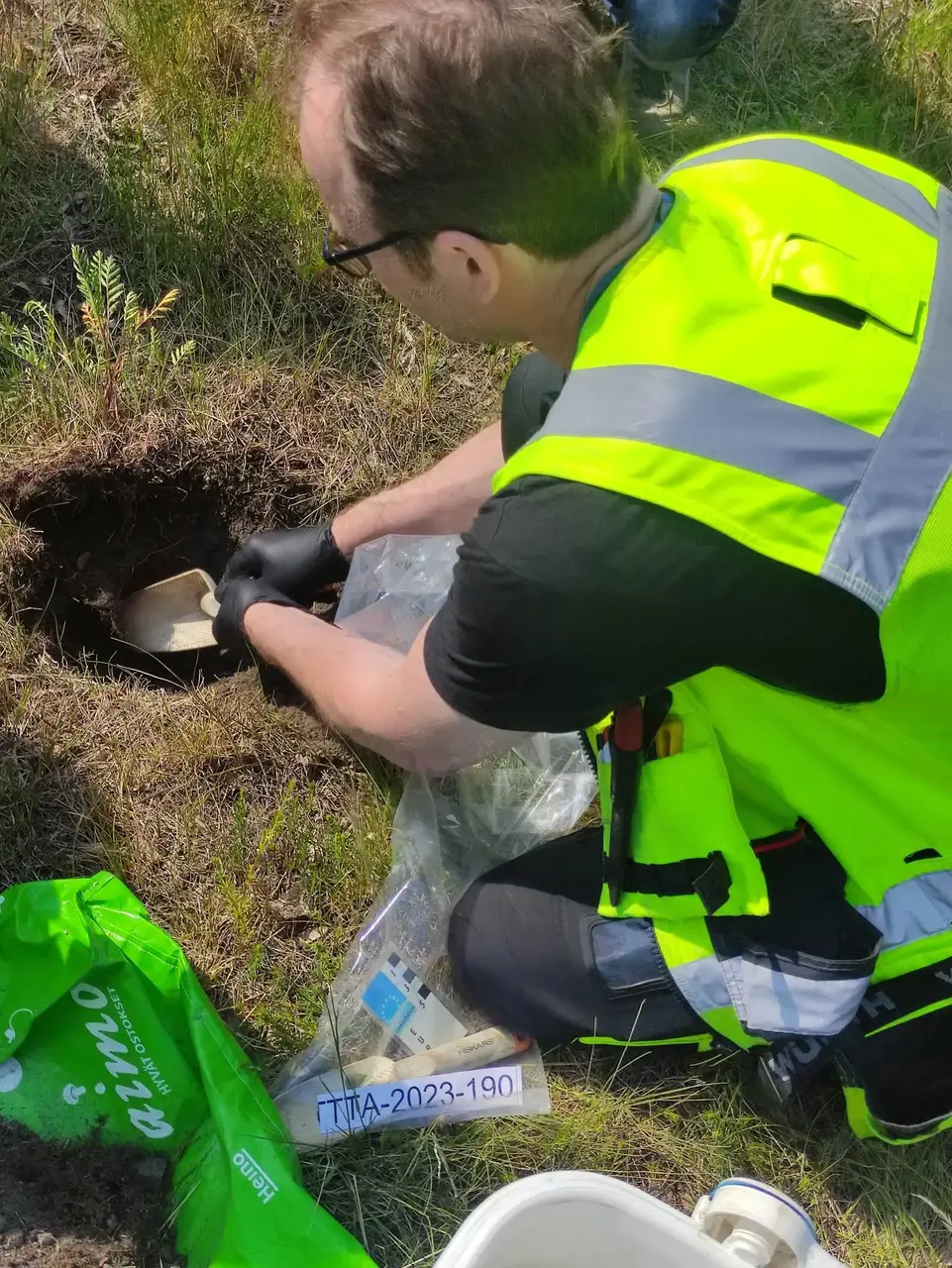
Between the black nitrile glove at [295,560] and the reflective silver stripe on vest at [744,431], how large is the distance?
1.04m

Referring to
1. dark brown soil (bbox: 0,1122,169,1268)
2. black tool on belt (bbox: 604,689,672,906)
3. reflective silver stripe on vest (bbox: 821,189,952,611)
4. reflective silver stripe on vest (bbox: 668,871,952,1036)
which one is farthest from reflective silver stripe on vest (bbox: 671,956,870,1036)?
dark brown soil (bbox: 0,1122,169,1268)

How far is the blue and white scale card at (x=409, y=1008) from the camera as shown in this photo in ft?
5.50

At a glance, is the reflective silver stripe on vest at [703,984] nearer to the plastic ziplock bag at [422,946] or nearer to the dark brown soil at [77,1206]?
the plastic ziplock bag at [422,946]

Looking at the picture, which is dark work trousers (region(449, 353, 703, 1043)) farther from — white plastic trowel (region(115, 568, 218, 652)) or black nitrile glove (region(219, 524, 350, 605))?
white plastic trowel (region(115, 568, 218, 652))

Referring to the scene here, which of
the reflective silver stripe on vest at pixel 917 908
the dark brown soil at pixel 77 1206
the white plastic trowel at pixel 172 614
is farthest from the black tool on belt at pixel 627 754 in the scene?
the white plastic trowel at pixel 172 614

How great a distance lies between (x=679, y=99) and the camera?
2453mm

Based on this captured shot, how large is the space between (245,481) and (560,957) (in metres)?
1.15

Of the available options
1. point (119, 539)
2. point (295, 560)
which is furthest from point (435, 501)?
point (119, 539)

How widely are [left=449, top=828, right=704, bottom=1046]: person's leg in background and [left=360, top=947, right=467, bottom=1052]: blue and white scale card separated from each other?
0.06 meters

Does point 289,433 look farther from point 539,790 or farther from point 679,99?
point 679,99

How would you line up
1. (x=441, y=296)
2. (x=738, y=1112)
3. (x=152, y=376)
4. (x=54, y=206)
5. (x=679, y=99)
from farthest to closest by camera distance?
1. (x=679, y=99)
2. (x=54, y=206)
3. (x=152, y=376)
4. (x=738, y=1112)
5. (x=441, y=296)

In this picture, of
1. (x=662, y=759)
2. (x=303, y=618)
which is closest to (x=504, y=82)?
(x=662, y=759)

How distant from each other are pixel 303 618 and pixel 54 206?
3.80 feet

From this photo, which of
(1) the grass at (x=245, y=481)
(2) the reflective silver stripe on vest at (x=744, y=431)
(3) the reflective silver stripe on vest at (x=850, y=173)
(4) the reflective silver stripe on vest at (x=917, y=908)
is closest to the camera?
(2) the reflective silver stripe on vest at (x=744, y=431)
